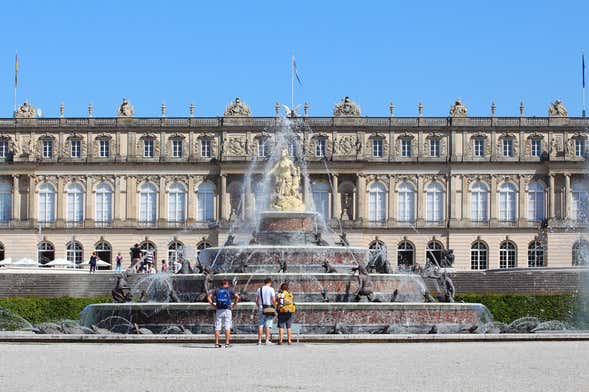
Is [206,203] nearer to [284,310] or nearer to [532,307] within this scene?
[532,307]

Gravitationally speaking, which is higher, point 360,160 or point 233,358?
point 360,160

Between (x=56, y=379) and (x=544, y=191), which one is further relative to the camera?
(x=544, y=191)

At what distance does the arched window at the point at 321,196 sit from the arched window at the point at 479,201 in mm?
9916

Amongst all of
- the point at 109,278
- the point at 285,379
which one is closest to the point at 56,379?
the point at 285,379

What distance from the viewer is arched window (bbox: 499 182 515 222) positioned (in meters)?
85.8

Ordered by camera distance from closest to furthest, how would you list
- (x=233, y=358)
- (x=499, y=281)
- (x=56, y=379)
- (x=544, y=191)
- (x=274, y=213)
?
(x=56, y=379), (x=233, y=358), (x=274, y=213), (x=499, y=281), (x=544, y=191)

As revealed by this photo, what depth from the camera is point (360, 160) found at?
86.0 meters

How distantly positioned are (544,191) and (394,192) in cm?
1015

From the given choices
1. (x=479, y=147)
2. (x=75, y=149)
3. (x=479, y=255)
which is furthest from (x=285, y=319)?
(x=75, y=149)

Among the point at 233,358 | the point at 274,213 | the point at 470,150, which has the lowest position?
the point at 233,358

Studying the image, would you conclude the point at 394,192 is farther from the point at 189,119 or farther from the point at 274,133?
the point at 189,119

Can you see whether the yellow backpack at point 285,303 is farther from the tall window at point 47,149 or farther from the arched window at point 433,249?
the tall window at point 47,149

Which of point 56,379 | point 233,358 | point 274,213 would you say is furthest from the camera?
point 274,213

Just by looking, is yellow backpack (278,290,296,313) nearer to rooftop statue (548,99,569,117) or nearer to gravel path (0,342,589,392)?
gravel path (0,342,589,392)
